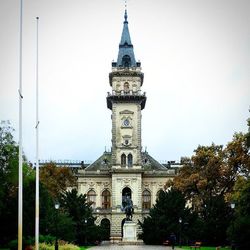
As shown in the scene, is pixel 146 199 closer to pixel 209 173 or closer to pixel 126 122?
pixel 126 122

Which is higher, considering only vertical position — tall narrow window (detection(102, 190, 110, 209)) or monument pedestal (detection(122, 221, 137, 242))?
tall narrow window (detection(102, 190, 110, 209))

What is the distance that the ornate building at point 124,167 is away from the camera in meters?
107

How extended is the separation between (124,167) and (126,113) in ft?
31.6

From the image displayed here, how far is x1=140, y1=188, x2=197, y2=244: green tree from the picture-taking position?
74250 millimetres

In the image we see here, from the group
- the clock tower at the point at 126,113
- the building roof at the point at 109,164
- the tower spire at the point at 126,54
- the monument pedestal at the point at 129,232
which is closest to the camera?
the monument pedestal at the point at 129,232

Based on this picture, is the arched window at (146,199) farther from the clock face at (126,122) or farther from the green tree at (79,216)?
the green tree at (79,216)

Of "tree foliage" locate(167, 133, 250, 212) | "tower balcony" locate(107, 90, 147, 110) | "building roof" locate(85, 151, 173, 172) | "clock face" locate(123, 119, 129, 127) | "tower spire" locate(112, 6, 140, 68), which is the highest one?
"tower spire" locate(112, 6, 140, 68)

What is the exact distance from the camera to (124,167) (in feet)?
351

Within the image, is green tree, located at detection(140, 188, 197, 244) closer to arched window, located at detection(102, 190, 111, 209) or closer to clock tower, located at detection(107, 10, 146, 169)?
clock tower, located at detection(107, 10, 146, 169)

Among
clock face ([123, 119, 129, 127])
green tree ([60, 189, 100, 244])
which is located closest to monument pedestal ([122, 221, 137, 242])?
green tree ([60, 189, 100, 244])

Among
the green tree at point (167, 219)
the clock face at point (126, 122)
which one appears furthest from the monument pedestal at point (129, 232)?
the clock face at point (126, 122)

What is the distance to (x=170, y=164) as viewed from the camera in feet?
413

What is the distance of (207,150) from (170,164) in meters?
40.6

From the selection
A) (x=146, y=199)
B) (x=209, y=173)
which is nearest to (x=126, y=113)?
(x=146, y=199)
